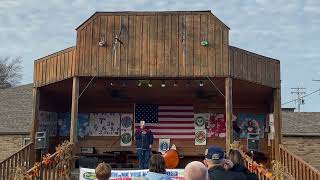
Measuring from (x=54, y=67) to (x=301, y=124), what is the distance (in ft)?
51.7

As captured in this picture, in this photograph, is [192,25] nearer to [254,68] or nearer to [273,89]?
[254,68]

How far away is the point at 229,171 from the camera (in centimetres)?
502

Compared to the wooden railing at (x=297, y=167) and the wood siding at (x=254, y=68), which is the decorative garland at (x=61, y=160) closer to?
the wood siding at (x=254, y=68)

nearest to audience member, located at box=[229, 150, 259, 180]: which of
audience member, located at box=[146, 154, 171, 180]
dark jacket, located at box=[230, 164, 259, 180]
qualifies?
dark jacket, located at box=[230, 164, 259, 180]

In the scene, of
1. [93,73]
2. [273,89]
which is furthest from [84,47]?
[273,89]

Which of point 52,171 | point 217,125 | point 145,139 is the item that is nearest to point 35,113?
point 52,171

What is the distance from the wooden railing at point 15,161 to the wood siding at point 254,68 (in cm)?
689

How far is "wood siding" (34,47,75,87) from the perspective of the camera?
15.4 metres

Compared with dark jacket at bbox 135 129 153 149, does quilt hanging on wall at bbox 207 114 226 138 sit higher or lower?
higher

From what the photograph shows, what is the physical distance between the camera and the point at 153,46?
49.4 ft

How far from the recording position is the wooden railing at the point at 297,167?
13.2m

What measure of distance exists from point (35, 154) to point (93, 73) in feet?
12.3

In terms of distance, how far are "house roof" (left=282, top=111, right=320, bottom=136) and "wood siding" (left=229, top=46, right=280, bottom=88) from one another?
9183mm

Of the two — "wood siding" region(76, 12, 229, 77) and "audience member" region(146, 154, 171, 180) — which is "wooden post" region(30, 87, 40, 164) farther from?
"audience member" region(146, 154, 171, 180)
